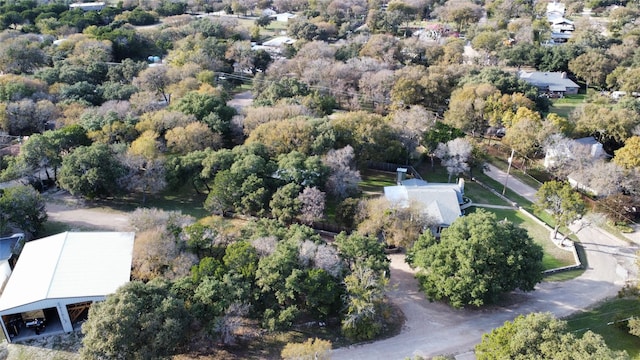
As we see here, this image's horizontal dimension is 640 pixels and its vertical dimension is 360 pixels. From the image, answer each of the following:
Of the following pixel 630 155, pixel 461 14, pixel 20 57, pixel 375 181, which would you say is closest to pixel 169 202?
pixel 375 181

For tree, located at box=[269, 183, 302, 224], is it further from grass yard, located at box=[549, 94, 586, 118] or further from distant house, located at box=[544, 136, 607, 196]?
grass yard, located at box=[549, 94, 586, 118]

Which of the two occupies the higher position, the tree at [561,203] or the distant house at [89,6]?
the distant house at [89,6]

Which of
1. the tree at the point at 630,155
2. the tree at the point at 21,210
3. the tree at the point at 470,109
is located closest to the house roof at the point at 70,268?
the tree at the point at 21,210

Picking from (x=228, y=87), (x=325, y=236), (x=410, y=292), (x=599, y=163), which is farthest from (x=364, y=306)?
(x=228, y=87)

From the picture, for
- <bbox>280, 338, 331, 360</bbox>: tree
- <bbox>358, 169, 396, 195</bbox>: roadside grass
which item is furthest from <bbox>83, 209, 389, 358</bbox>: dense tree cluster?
<bbox>358, 169, 396, 195</bbox>: roadside grass

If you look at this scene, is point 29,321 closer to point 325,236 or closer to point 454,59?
point 325,236

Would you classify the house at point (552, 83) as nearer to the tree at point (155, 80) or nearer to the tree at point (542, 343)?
the tree at point (155, 80)
